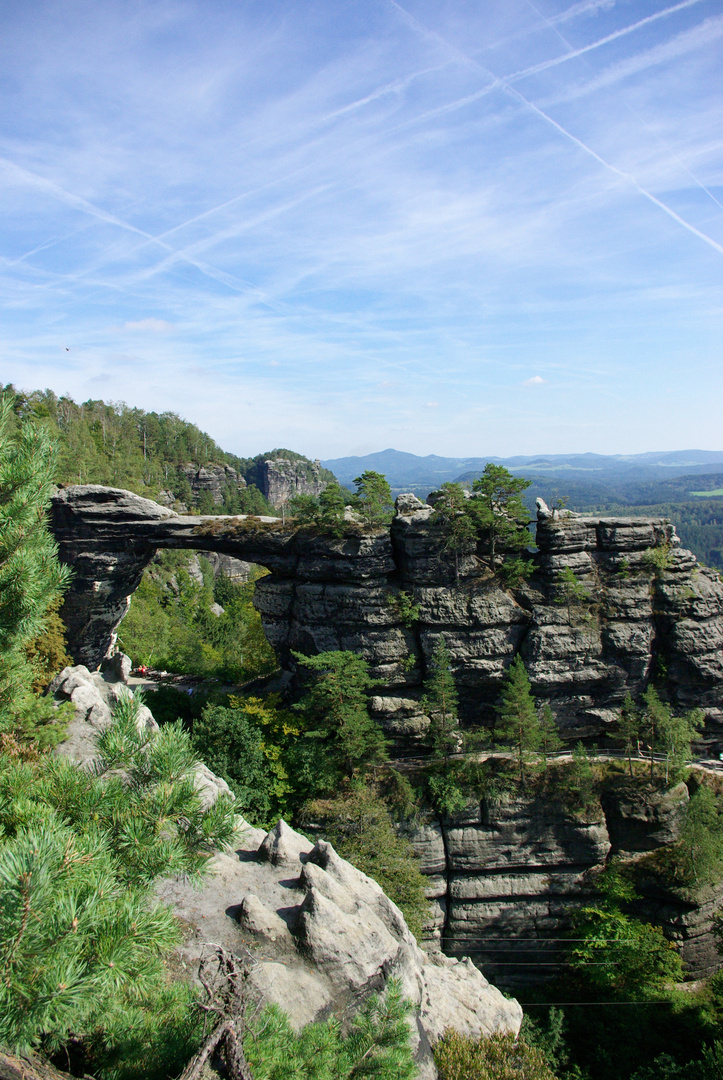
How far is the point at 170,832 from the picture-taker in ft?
17.8

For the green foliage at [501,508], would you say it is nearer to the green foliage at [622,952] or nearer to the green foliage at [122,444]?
the green foliage at [622,952]

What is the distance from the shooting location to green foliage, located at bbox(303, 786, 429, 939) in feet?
71.3

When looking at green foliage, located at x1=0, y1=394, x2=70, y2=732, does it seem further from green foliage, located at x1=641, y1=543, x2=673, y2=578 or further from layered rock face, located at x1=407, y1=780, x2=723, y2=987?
green foliage, located at x1=641, y1=543, x2=673, y2=578

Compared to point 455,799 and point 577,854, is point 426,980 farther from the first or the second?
point 577,854

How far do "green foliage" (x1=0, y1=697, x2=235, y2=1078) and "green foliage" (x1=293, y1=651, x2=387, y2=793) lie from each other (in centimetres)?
1986

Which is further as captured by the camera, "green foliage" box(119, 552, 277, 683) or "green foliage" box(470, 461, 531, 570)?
"green foliage" box(119, 552, 277, 683)

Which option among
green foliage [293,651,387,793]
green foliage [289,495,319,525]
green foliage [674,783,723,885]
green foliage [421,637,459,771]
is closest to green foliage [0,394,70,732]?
green foliage [293,651,387,793]

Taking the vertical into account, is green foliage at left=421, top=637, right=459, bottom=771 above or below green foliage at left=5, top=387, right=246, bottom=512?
below

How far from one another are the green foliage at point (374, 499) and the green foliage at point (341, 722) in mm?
7250

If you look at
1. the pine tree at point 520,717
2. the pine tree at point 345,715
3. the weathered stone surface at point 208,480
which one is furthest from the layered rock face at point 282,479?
the pine tree at point 520,717

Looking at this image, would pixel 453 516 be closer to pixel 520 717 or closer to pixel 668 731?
pixel 520 717

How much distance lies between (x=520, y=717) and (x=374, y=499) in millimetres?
12650

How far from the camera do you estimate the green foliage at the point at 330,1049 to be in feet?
19.4

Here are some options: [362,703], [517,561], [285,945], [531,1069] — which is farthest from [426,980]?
[517,561]
